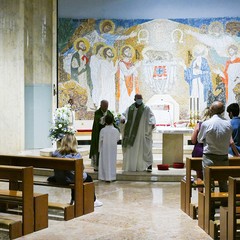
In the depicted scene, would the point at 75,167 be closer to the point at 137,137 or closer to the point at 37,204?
the point at 37,204

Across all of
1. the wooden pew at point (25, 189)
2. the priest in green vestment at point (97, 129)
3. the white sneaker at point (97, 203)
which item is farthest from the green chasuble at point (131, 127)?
the wooden pew at point (25, 189)

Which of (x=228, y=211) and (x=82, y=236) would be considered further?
(x=82, y=236)

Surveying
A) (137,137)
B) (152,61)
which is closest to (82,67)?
(152,61)

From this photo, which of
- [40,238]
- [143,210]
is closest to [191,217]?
[143,210]

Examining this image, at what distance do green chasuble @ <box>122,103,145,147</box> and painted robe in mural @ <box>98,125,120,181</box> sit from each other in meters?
0.84

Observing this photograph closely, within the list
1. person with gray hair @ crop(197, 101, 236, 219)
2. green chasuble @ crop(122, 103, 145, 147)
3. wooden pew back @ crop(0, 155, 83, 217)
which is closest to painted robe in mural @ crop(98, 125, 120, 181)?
green chasuble @ crop(122, 103, 145, 147)

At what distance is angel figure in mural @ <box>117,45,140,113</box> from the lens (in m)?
15.5

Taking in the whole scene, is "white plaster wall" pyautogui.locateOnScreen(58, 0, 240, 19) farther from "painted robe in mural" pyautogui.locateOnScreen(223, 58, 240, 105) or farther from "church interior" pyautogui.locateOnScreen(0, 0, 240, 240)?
"painted robe in mural" pyautogui.locateOnScreen(223, 58, 240, 105)

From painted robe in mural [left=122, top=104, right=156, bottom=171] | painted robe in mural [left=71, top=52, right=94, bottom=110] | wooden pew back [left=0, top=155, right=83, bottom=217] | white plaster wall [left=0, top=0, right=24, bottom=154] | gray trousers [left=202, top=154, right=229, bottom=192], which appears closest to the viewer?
gray trousers [left=202, top=154, right=229, bottom=192]

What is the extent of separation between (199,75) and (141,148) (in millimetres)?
5416

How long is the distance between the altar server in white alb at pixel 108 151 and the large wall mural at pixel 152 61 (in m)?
5.36

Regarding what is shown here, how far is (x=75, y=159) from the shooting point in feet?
22.7

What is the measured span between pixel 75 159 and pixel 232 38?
973 cm

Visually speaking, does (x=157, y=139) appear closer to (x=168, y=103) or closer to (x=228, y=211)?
(x=168, y=103)
